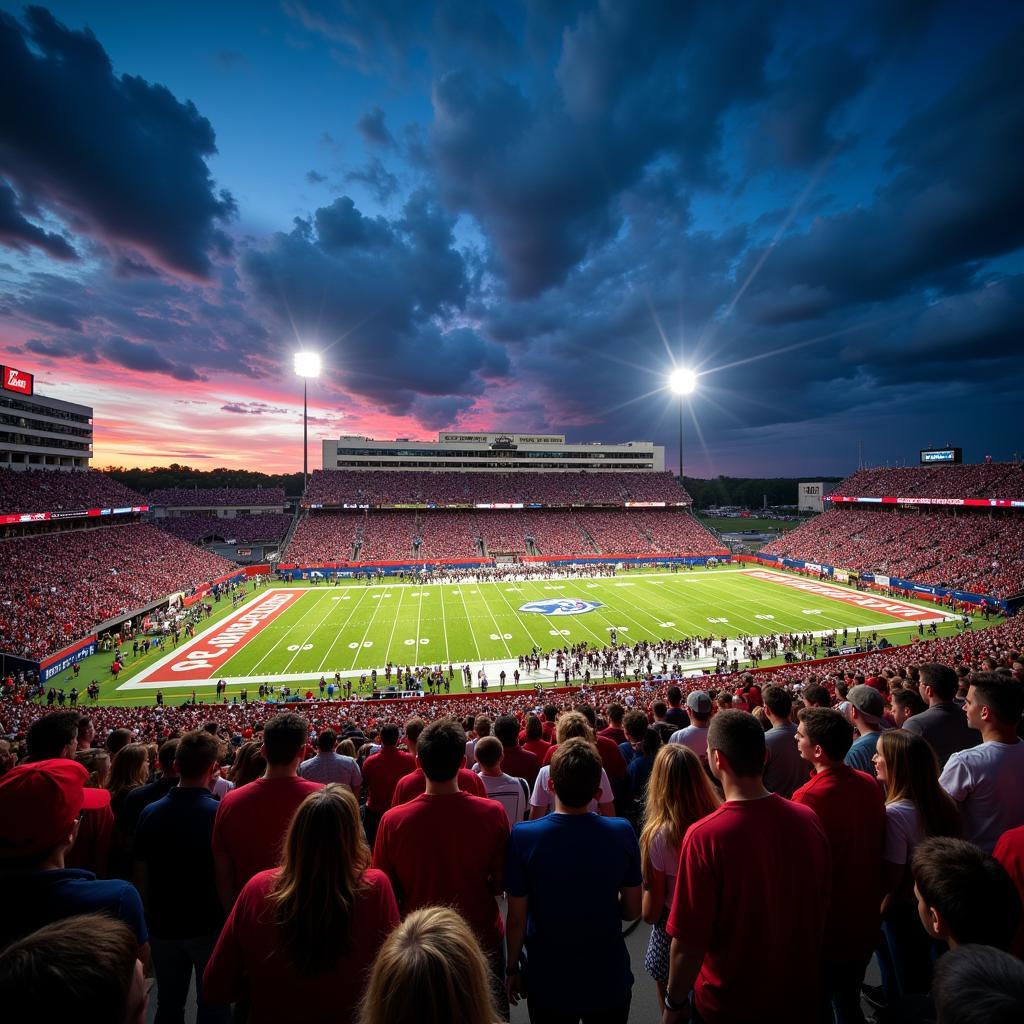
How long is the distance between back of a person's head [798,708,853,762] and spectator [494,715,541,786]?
3.14 metres

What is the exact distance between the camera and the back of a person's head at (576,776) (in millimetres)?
2992

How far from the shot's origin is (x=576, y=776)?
2998 mm

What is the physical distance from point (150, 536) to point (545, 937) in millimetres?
60228

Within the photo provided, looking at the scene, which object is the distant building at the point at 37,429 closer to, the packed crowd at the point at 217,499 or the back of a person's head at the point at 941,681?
the packed crowd at the point at 217,499

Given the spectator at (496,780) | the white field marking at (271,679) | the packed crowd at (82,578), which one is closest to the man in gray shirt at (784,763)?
the spectator at (496,780)

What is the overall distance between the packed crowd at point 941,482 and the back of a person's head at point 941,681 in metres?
60.1

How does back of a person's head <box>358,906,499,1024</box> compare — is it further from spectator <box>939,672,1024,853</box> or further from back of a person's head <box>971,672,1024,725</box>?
back of a person's head <box>971,672,1024,725</box>

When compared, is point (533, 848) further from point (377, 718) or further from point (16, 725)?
point (16, 725)

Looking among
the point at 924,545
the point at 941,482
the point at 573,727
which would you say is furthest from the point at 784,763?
the point at 941,482

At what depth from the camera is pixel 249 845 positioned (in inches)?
138

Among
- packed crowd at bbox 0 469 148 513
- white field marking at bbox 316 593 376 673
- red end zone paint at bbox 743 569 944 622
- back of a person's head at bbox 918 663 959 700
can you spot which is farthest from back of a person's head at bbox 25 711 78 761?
packed crowd at bbox 0 469 148 513

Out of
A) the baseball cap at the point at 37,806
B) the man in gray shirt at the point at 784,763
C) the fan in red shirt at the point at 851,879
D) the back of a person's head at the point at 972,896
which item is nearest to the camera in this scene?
the back of a person's head at the point at 972,896

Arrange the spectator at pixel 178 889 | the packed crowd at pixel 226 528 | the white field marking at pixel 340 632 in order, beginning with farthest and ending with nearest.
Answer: the packed crowd at pixel 226 528 < the white field marking at pixel 340 632 < the spectator at pixel 178 889

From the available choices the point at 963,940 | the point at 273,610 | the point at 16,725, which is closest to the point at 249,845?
the point at 963,940
